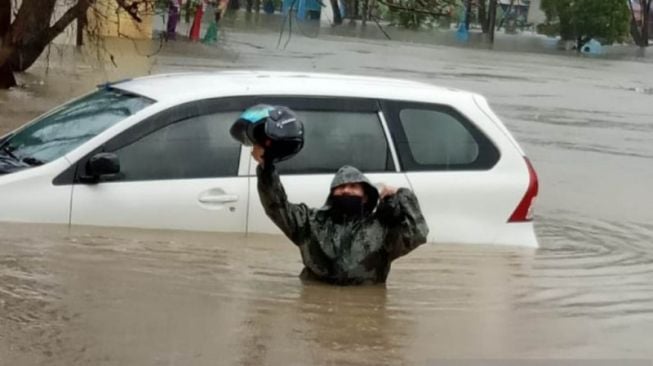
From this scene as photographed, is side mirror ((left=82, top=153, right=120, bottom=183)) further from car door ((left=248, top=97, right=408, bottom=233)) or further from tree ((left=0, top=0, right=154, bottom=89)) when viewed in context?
tree ((left=0, top=0, right=154, bottom=89))

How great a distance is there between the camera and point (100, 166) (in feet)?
23.4

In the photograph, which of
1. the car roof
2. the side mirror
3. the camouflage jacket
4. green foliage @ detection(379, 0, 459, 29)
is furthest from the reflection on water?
green foliage @ detection(379, 0, 459, 29)

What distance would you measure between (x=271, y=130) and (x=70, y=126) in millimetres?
1964

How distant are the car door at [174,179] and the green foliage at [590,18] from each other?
5409cm

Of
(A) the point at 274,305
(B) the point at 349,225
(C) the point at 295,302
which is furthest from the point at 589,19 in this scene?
(A) the point at 274,305

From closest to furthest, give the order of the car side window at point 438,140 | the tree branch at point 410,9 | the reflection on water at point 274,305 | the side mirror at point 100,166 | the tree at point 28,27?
the reflection on water at point 274,305 < the side mirror at point 100,166 < the car side window at point 438,140 < the tree branch at point 410,9 < the tree at point 28,27

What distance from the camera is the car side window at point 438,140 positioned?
784 cm

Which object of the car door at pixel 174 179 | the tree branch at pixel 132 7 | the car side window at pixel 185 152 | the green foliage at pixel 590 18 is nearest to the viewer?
the car door at pixel 174 179

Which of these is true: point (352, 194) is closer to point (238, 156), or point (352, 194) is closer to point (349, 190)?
Answer: point (349, 190)

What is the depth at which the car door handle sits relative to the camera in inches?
292

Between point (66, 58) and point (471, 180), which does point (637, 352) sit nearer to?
point (471, 180)

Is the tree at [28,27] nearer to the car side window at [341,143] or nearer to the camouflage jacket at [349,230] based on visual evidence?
the car side window at [341,143]

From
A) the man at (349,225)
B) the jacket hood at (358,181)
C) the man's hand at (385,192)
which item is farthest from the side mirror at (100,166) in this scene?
the man's hand at (385,192)

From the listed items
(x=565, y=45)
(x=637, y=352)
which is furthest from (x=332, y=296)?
(x=565, y=45)
